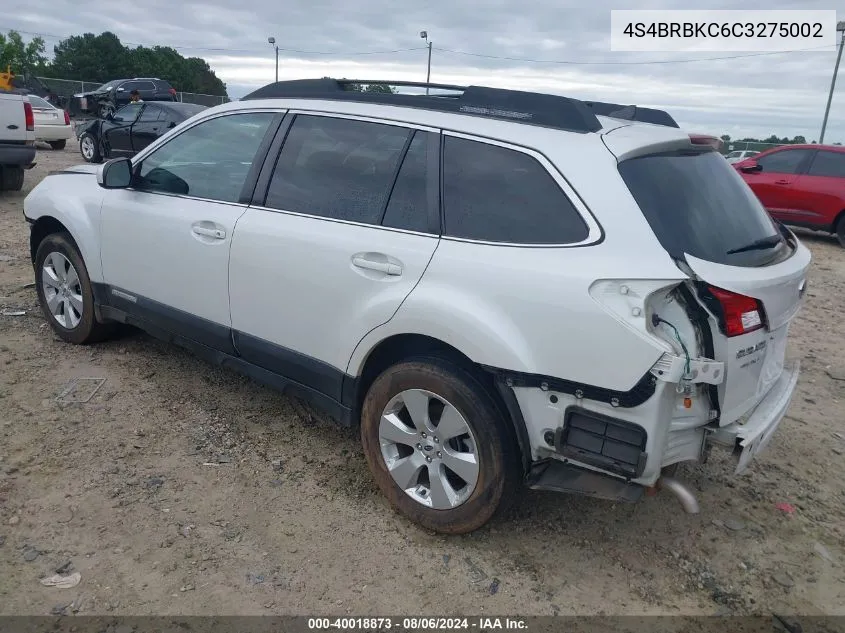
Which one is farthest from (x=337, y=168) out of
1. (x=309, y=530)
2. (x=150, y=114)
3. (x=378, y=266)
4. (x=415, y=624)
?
(x=150, y=114)

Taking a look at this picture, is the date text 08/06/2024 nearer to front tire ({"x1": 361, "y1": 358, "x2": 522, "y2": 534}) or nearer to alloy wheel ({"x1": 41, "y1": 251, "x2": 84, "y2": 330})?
front tire ({"x1": 361, "y1": 358, "x2": 522, "y2": 534})

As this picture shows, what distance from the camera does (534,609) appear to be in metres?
2.70

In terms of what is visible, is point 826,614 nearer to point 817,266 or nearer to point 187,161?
point 187,161

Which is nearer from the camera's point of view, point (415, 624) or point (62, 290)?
point (415, 624)

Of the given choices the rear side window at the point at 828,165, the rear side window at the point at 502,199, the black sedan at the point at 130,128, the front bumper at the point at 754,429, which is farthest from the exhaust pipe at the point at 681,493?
the black sedan at the point at 130,128

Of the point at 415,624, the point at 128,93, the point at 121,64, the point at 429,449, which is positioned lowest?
the point at 415,624

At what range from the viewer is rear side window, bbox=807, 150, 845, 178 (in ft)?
35.8

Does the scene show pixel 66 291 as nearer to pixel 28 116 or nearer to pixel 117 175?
pixel 117 175

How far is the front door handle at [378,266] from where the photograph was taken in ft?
9.75

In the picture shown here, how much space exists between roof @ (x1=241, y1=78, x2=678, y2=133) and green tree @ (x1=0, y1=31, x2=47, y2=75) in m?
59.7

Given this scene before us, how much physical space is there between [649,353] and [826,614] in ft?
4.63

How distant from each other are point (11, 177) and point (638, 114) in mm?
10684

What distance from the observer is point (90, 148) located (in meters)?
16.0

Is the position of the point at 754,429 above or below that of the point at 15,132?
below
